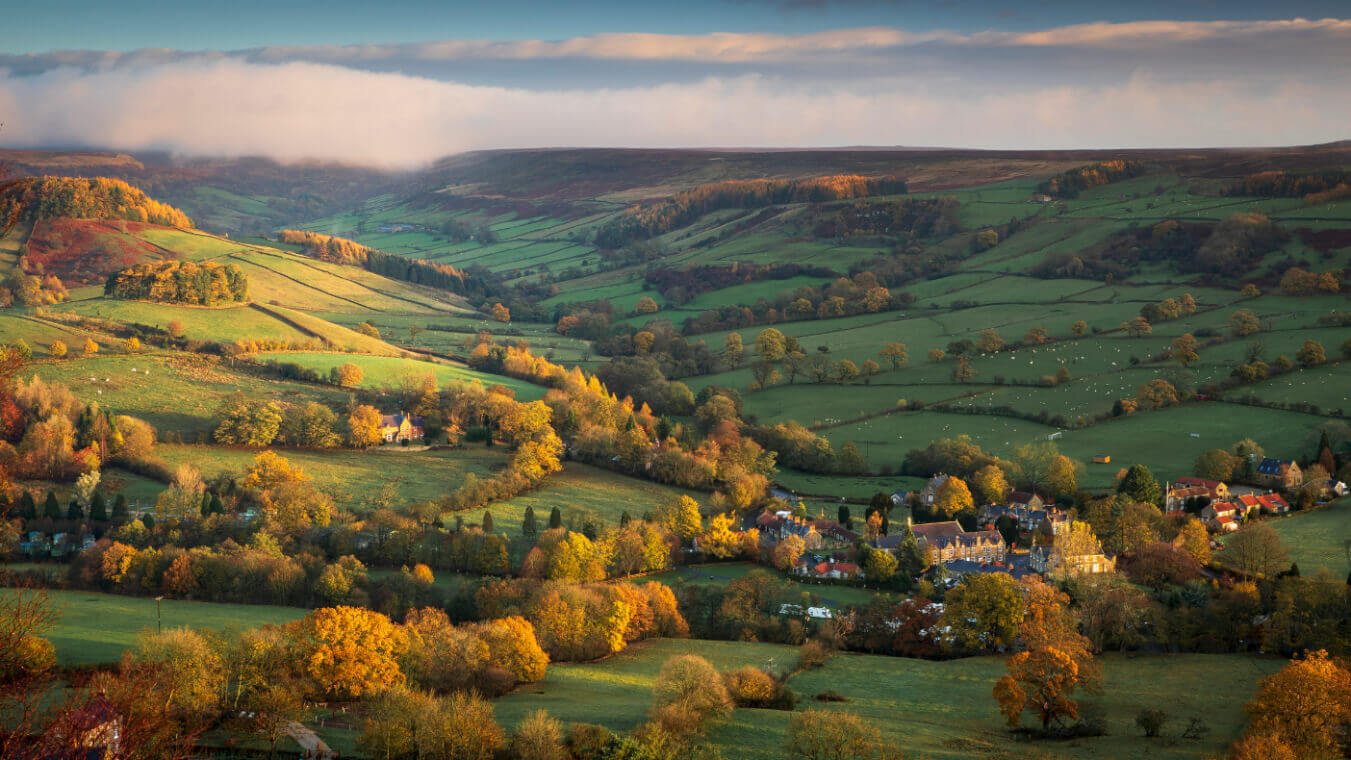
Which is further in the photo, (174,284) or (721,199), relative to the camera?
(721,199)

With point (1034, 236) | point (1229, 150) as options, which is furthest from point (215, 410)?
point (1229, 150)

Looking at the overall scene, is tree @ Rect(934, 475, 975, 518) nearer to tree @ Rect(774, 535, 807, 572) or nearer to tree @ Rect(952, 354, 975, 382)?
tree @ Rect(774, 535, 807, 572)

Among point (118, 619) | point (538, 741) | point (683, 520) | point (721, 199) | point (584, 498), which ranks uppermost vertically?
point (721, 199)

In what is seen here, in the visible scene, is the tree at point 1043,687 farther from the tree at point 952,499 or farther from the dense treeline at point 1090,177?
the dense treeline at point 1090,177

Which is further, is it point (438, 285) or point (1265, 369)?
point (438, 285)

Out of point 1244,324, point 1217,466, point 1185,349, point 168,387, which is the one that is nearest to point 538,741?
point 1217,466

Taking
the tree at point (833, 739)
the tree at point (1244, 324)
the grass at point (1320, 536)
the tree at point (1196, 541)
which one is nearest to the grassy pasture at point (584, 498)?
the tree at point (1196, 541)

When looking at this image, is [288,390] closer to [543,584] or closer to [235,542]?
[235,542]

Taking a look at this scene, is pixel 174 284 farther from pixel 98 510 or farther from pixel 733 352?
pixel 733 352
